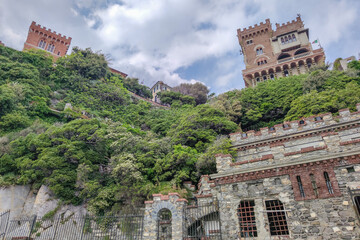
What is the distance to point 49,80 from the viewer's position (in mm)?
39531

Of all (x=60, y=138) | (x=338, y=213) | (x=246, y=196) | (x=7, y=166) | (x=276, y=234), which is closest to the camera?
(x=338, y=213)

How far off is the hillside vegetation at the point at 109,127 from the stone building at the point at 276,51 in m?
11.4

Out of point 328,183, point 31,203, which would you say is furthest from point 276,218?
point 31,203

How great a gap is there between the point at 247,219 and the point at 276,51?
45.0 meters

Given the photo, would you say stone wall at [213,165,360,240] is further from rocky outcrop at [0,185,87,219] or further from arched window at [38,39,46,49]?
arched window at [38,39,46,49]

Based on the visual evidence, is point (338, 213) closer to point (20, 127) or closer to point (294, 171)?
point (294, 171)

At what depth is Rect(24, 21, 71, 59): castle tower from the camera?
54219mm

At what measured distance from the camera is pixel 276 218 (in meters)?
10.4

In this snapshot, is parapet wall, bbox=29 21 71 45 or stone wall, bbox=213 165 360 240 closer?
stone wall, bbox=213 165 360 240

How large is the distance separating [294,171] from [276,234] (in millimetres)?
2805

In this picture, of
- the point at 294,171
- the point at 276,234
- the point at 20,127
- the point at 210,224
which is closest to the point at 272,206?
the point at 276,234

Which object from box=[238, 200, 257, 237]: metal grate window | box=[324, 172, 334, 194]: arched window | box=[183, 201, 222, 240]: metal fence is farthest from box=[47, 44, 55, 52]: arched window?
box=[324, 172, 334, 194]: arched window

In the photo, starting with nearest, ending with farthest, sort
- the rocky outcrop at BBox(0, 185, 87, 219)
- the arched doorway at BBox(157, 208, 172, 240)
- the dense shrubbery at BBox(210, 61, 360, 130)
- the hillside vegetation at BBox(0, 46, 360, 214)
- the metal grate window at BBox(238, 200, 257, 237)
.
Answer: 1. the metal grate window at BBox(238, 200, 257, 237)
2. the arched doorway at BBox(157, 208, 172, 240)
3. the rocky outcrop at BBox(0, 185, 87, 219)
4. the hillside vegetation at BBox(0, 46, 360, 214)
5. the dense shrubbery at BBox(210, 61, 360, 130)

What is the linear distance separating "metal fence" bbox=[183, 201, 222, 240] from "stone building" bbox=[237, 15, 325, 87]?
3830cm
